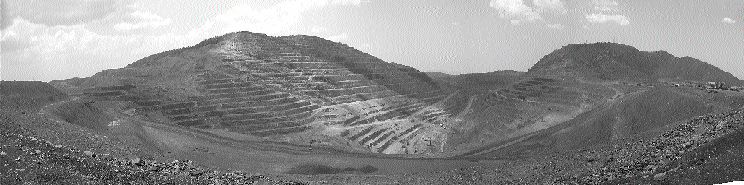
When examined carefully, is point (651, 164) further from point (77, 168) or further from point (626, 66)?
point (626, 66)

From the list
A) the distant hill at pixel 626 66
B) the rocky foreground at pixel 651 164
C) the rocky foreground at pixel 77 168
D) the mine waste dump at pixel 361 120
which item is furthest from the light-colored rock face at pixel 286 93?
the rocky foreground at pixel 651 164

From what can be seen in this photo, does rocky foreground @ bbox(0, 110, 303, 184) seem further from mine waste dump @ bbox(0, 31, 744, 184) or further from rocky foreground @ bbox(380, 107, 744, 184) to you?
rocky foreground @ bbox(380, 107, 744, 184)

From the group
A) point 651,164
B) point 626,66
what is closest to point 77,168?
point 651,164

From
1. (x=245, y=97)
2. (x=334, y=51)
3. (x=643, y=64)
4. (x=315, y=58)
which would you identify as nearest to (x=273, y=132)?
(x=245, y=97)

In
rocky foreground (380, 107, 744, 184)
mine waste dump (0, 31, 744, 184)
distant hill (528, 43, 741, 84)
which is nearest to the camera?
rocky foreground (380, 107, 744, 184)

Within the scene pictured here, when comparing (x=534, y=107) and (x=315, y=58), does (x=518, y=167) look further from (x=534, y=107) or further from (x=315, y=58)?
(x=315, y=58)

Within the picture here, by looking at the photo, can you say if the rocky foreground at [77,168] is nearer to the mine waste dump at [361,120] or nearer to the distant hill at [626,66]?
the mine waste dump at [361,120]

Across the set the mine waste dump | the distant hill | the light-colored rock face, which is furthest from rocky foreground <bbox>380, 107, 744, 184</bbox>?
the distant hill
